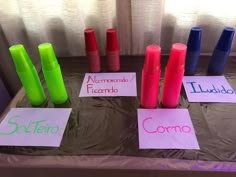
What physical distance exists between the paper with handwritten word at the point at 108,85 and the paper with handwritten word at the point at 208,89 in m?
0.15

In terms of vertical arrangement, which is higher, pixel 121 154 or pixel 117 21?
pixel 117 21

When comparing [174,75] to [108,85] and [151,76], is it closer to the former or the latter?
[151,76]

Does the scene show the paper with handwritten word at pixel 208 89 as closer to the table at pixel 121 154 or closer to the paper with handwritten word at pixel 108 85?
the table at pixel 121 154

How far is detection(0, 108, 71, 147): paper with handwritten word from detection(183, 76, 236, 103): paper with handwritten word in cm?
33

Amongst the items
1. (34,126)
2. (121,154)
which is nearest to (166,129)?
(121,154)

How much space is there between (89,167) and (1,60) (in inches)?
25.5

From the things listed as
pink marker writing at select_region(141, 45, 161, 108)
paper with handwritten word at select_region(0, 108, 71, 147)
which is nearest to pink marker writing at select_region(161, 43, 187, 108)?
pink marker writing at select_region(141, 45, 161, 108)

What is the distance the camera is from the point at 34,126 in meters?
0.46

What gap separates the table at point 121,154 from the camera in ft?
1.26

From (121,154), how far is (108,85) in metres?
0.23

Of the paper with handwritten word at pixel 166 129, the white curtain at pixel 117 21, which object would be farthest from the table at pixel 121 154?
the white curtain at pixel 117 21

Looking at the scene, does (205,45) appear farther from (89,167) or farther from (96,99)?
(89,167)

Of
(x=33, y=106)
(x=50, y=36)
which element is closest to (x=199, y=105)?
(x=33, y=106)

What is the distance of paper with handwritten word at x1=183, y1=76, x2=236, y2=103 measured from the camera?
0.52 m
